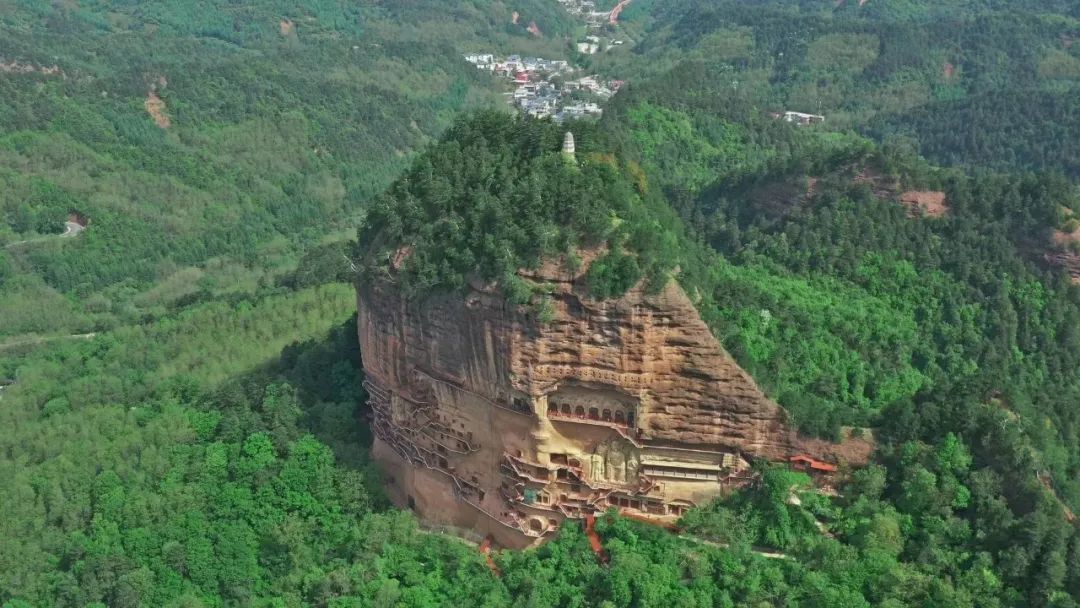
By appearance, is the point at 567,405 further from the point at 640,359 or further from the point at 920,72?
the point at 920,72

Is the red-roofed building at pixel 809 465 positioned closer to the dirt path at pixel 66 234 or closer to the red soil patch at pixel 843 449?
the red soil patch at pixel 843 449

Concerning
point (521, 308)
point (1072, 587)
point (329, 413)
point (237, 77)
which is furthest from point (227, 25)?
point (1072, 587)

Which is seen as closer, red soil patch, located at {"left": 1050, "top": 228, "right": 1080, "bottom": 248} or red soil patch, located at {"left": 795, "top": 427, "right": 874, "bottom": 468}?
red soil patch, located at {"left": 795, "top": 427, "right": 874, "bottom": 468}

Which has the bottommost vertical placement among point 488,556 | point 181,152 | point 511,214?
point 181,152

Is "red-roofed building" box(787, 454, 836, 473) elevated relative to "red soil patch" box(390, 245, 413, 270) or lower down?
lower down

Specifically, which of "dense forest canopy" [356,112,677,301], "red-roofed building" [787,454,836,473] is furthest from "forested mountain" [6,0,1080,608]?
"red-roofed building" [787,454,836,473]

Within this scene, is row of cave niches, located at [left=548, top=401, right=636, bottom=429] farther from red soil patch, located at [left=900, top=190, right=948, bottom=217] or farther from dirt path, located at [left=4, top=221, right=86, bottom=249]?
dirt path, located at [left=4, top=221, right=86, bottom=249]

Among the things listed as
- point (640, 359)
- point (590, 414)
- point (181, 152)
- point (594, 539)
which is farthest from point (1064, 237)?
point (181, 152)
